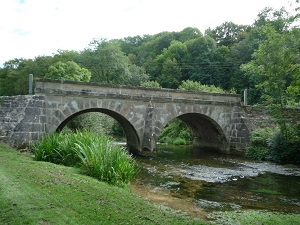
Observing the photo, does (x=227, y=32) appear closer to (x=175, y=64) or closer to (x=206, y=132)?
(x=175, y=64)

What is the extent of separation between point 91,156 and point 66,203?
2.79m

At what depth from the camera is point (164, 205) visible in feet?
21.7

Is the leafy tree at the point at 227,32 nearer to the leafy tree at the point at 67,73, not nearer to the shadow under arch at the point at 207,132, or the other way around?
the leafy tree at the point at 67,73

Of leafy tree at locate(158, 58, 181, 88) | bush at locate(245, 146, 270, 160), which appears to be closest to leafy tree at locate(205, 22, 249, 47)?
leafy tree at locate(158, 58, 181, 88)

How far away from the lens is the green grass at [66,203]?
4.50m

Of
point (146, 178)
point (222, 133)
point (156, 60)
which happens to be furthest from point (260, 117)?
point (156, 60)

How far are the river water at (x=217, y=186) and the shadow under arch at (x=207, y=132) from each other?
4849 mm

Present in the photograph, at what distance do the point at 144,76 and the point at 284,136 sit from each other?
1226 inches

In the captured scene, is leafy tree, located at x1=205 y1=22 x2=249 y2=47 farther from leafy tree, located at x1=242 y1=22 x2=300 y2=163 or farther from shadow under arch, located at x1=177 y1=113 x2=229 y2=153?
leafy tree, located at x1=242 y1=22 x2=300 y2=163

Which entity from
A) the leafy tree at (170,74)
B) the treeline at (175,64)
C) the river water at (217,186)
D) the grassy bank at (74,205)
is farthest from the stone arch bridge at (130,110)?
the leafy tree at (170,74)

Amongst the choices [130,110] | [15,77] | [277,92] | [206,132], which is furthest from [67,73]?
[277,92]

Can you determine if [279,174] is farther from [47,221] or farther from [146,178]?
[47,221]

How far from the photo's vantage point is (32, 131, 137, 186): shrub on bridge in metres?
7.62

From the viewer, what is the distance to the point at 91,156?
790 centimetres
